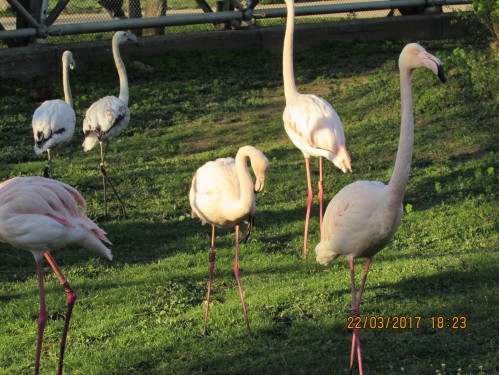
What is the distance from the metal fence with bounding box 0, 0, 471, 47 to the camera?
14.6m

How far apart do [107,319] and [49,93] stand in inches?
290

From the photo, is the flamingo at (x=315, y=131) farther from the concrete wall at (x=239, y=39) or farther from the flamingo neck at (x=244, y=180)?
the concrete wall at (x=239, y=39)

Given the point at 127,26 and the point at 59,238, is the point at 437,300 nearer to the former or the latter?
the point at 59,238

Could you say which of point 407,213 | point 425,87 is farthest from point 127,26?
point 407,213

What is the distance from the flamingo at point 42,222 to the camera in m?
6.00

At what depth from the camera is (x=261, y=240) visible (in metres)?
8.57

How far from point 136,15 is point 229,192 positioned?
10.7 meters

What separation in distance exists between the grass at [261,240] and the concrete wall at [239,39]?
0.26 metres

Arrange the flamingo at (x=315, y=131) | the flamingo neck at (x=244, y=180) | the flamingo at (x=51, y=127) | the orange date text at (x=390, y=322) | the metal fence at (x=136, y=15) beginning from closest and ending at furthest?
the orange date text at (x=390, y=322) < the flamingo neck at (x=244, y=180) < the flamingo at (x=315, y=131) < the flamingo at (x=51, y=127) < the metal fence at (x=136, y=15)

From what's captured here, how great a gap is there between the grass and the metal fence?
2.65 ft

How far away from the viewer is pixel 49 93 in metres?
13.6

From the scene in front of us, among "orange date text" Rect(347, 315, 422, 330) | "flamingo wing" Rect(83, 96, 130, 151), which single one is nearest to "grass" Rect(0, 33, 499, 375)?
"orange date text" Rect(347, 315, 422, 330)

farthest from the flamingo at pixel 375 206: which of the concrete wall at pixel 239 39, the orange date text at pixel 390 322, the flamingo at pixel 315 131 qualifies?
the concrete wall at pixel 239 39

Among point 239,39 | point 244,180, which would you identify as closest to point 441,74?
point 244,180
